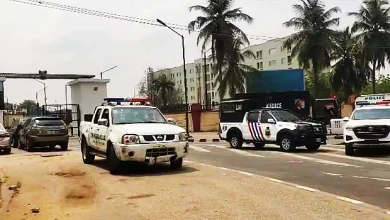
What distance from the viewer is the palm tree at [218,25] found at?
164 feet

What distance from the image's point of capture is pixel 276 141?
1998 cm

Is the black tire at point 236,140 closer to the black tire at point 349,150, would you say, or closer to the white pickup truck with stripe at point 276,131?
the white pickup truck with stripe at point 276,131

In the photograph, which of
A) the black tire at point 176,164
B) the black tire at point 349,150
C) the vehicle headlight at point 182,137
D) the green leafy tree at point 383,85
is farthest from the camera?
the green leafy tree at point 383,85

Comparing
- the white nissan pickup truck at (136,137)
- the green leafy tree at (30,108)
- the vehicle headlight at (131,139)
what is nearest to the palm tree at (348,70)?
the green leafy tree at (30,108)

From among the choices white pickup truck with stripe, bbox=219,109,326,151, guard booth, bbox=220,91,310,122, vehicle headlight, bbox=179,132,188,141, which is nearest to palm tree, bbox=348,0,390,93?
guard booth, bbox=220,91,310,122

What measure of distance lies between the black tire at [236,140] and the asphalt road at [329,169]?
2757 mm

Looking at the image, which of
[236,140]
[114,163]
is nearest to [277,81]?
[236,140]

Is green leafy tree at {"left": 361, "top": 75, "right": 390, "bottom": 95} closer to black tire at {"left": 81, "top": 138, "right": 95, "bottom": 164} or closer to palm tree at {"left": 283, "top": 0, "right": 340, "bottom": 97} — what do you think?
palm tree at {"left": 283, "top": 0, "right": 340, "bottom": 97}

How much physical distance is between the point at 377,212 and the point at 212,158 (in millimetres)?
10136

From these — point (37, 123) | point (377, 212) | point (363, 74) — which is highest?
point (363, 74)

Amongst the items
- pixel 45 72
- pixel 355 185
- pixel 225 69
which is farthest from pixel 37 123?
pixel 45 72

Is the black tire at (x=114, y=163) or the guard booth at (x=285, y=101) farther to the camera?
the guard booth at (x=285, y=101)

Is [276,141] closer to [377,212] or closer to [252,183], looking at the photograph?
[252,183]

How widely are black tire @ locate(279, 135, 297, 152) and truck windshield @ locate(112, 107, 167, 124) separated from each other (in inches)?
275
